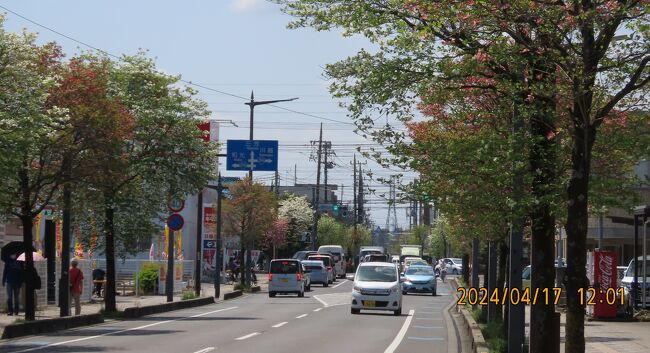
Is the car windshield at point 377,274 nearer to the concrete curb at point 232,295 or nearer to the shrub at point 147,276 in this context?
the concrete curb at point 232,295

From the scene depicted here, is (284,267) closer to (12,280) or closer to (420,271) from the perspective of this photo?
(420,271)

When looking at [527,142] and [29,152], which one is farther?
[29,152]

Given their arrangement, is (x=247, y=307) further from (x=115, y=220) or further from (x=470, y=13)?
(x=470, y=13)

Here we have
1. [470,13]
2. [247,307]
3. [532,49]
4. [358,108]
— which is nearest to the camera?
[470,13]

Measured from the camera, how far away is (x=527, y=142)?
12.5 meters

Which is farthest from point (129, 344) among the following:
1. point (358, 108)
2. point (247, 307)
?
point (247, 307)

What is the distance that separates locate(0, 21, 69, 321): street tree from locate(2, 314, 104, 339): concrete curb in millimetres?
688

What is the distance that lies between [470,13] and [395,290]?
23192 millimetres

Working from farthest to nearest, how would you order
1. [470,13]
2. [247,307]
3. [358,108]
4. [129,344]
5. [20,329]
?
[247,307] < [20,329] < [129,344] < [358,108] < [470,13]

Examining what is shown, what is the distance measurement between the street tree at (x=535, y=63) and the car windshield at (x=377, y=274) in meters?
20.4

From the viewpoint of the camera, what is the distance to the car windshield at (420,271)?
178 feet

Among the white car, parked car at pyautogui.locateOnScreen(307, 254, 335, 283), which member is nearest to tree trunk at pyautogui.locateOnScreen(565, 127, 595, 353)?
the white car

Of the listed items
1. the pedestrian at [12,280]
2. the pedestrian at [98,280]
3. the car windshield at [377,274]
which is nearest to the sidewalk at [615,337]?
the car windshield at [377,274]
